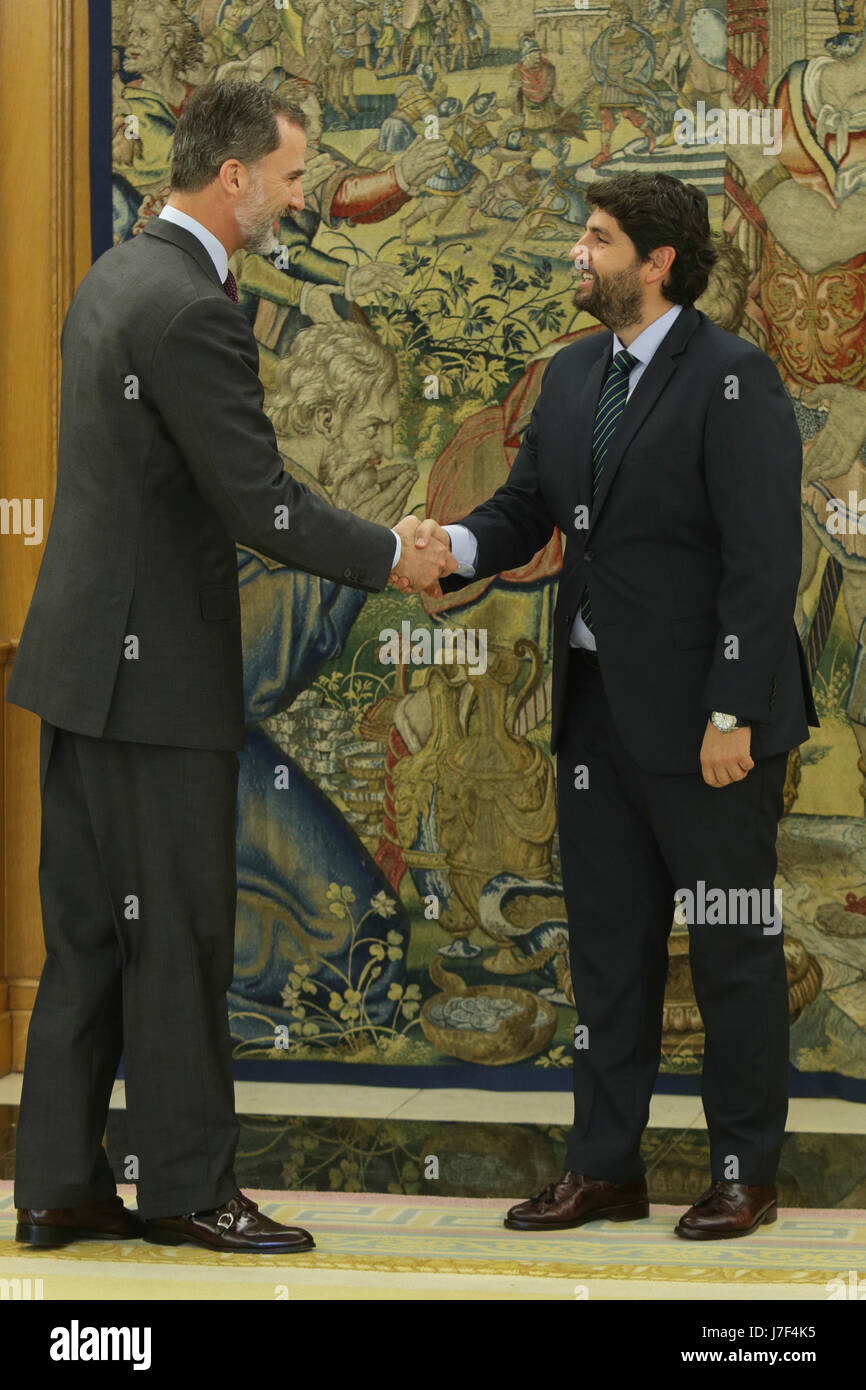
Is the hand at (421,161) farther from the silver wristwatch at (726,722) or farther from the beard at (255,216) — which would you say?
the silver wristwatch at (726,722)

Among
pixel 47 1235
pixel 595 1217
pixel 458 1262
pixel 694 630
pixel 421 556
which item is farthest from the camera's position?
pixel 421 556

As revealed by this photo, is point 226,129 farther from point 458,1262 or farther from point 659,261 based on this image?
point 458,1262

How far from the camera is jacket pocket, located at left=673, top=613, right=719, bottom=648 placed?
335 centimetres

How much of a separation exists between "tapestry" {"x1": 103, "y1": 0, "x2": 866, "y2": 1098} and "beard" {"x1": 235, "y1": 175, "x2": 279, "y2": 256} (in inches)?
47.2

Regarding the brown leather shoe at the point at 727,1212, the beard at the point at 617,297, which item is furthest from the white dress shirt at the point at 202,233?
the brown leather shoe at the point at 727,1212

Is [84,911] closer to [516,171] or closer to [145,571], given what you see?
[145,571]

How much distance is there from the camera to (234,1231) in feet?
10.4

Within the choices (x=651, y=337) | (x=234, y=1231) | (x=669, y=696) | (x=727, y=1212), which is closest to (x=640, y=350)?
(x=651, y=337)

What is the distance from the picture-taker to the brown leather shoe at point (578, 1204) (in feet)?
11.1

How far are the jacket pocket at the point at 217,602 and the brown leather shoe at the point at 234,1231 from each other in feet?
3.50

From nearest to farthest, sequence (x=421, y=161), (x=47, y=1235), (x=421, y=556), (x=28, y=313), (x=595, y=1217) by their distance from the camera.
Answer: (x=47, y=1235), (x=595, y=1217), (x=421, y=556), (x=421, y=161), (x=28, y=313)

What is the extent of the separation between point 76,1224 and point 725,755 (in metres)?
1.47

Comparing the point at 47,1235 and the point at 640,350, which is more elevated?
the point at 640,350

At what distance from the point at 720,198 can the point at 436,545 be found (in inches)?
53.4
